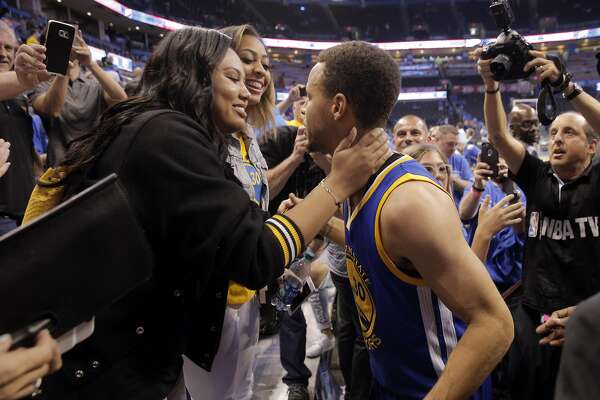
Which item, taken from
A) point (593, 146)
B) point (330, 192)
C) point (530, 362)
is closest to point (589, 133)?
point (593, 146)

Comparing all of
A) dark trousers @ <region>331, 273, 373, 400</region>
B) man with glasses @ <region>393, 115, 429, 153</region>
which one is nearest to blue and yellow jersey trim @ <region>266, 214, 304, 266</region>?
dark trousers @ <region>331, 273, 373, 400</region>

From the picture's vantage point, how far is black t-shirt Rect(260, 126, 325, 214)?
2.80 metres

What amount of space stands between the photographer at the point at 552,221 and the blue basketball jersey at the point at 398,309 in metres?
1.25

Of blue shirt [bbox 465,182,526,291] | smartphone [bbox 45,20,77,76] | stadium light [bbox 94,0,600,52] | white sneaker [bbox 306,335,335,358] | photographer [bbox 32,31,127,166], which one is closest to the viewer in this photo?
smartphone [bbox 45,20,77,76]

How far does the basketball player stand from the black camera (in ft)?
3.78

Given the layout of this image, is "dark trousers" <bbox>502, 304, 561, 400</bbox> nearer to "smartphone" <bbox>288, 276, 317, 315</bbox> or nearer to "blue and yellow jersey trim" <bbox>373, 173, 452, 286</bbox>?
"smartphone" <bbox>288, 276, 317, 315</bbox>

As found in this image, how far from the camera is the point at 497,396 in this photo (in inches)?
113

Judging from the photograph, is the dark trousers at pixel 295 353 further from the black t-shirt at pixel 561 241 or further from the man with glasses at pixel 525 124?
the man with glasses at pixel 525 124

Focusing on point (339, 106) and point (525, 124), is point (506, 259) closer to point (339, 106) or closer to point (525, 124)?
point (525, 124)

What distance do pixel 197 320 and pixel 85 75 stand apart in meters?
2.48

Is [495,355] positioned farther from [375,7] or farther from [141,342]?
[375,7]

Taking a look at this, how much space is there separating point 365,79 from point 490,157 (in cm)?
170

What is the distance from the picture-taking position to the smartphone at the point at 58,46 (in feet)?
6.99

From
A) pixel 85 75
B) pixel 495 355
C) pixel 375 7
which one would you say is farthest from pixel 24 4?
pixel 375 7
